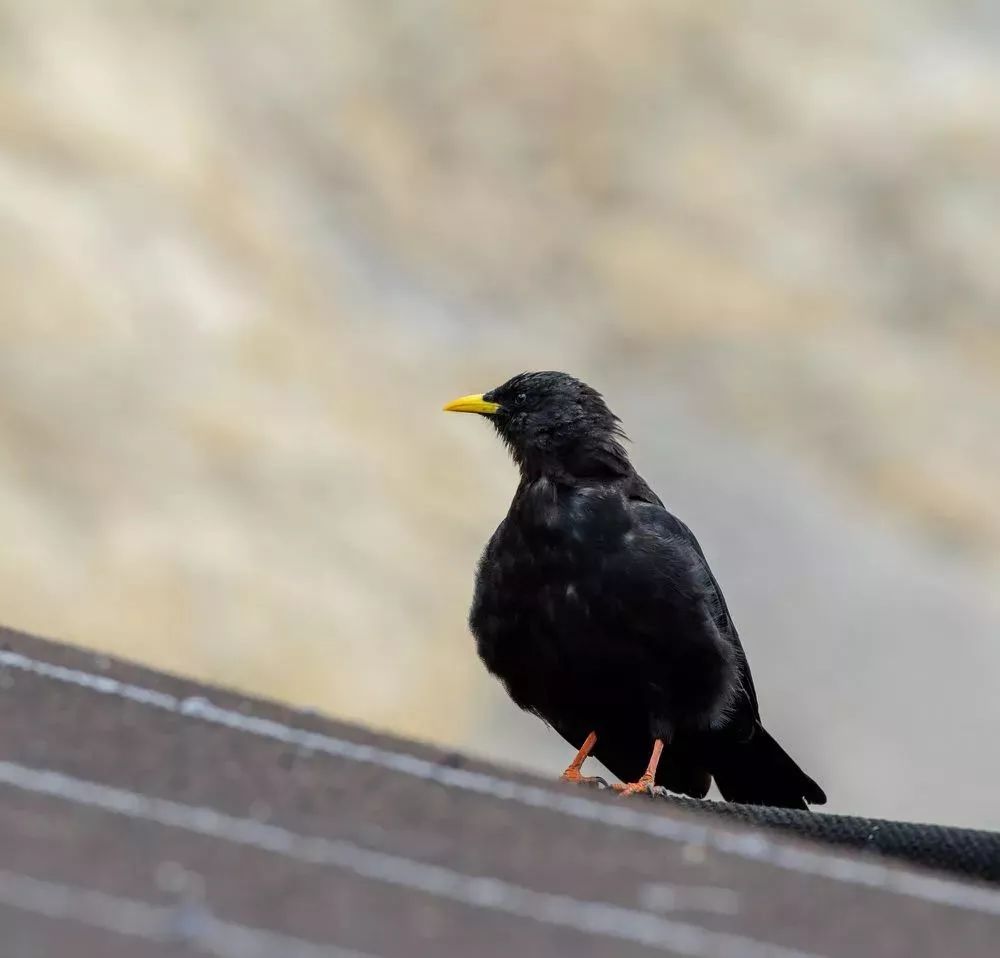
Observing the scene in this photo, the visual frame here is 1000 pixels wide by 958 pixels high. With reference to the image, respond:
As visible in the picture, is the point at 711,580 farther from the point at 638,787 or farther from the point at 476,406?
the point at 476,406

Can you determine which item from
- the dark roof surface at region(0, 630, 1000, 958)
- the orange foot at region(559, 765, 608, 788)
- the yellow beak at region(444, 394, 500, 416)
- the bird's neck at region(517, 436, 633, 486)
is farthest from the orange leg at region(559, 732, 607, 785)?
the dark roof surface at region(0, 630, 1000, 958)

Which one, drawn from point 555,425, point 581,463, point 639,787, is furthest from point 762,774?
point 555,425

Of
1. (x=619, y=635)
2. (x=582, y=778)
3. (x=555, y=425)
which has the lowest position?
(x=582, y=778)

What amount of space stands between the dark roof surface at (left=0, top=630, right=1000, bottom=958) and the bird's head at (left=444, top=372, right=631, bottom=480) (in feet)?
8.11

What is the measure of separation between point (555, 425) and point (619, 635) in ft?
3.10

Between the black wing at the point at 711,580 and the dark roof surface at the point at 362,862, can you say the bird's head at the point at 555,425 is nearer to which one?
the black wing at the point at 711,580

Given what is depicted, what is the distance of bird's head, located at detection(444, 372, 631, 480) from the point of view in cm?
471

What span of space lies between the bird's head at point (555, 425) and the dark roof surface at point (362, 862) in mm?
2472

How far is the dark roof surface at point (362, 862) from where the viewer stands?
155cm

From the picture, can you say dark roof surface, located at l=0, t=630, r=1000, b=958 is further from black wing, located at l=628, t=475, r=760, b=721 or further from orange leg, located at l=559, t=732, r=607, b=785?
black wing, located at l=628, t=475, r=760, b=721

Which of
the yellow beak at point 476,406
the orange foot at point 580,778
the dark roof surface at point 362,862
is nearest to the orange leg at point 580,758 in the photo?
the orange foot at point 580,778

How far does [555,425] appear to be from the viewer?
191 inches

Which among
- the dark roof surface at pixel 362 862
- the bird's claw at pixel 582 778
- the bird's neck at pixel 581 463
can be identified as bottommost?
the dark roof surface at pixel 362 862

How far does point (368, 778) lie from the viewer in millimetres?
2113
